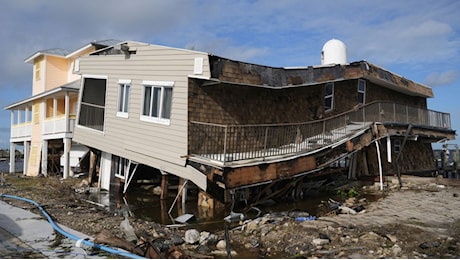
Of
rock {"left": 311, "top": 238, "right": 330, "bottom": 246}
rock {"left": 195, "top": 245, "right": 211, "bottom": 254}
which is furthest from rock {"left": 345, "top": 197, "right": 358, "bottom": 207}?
rock {"left": 195, "top": 245, "right": 211, "bottom": 254}

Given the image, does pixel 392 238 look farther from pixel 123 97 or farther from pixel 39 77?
pixel 39 77

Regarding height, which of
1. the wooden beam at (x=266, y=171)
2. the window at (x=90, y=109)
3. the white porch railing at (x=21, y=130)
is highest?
the window at (x=90, y=109)

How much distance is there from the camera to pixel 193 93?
11.7 m

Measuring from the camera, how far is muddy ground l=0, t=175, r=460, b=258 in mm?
7273

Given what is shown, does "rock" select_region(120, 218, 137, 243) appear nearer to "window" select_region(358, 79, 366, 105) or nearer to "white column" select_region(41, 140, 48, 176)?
"window" select_region(358, 79, 366, 105)

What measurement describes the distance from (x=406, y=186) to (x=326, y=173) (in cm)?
456

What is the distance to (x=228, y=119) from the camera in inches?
500

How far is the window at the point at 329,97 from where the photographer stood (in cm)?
1744

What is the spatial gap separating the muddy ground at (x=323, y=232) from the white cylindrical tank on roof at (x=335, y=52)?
9.08m

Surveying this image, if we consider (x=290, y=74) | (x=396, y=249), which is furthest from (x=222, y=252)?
(x=290, y=74)

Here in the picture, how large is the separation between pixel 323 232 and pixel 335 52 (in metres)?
13.4

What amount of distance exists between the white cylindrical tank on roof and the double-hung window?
1073cm

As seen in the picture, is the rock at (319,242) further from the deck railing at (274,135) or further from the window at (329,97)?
the window at (329,97)

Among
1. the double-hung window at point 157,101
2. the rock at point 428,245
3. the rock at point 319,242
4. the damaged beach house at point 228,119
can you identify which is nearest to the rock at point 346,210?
the damaged beach house at point 228,119
